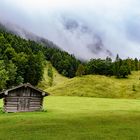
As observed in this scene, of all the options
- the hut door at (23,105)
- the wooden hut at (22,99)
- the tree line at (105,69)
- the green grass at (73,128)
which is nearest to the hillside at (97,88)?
the tree line at (105,69)

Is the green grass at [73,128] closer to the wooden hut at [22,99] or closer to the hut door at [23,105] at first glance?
the wooden hut at [22,99]

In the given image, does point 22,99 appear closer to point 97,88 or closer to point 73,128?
point 73,128

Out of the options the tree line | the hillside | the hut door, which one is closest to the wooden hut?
the hut door

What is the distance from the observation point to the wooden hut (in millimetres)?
63844

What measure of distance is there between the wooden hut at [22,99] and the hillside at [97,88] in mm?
61906

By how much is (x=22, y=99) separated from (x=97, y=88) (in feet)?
239

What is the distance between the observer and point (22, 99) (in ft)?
214

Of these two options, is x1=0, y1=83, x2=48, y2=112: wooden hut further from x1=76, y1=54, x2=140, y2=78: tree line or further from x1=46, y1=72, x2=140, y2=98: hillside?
x1=76, y1=54, x2=140, y2=78: tree line

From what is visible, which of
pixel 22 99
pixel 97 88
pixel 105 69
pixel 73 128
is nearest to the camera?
pixel 73 128

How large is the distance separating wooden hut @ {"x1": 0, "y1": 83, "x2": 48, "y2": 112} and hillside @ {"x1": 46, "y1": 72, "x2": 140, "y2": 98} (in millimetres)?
61906

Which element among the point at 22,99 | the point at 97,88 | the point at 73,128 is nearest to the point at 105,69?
the point at 97,88

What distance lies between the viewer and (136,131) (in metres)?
38.4

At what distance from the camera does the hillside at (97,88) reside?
130 meters

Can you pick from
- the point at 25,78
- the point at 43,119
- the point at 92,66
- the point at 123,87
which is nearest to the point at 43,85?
the point at 25,78
